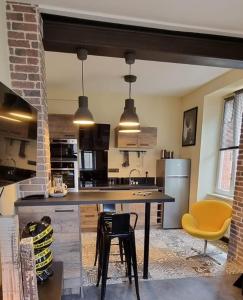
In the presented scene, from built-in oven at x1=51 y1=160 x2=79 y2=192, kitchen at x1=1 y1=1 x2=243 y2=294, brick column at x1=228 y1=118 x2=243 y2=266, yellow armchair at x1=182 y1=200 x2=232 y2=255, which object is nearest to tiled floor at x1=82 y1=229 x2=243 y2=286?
kitchen at x1=1 y1=1 x2=243 y2=294

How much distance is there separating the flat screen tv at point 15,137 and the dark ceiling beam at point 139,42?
98 centimetres

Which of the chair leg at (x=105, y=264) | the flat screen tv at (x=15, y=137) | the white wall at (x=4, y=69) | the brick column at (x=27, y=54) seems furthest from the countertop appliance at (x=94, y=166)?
the flat screen tv at (x=15, y=137)

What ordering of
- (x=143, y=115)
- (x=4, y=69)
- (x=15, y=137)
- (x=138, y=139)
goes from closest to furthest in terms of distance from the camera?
(x=15, y=137) → (x=4, y=69) → (x=138, y=139) → (x=143, y=115)

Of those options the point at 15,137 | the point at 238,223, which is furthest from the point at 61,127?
the point at 238,223

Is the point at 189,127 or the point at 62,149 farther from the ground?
the point at 189,127

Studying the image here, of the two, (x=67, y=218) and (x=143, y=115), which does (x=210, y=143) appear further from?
(x=67, y=218)

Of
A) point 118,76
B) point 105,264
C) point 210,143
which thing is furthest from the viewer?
point 210,143

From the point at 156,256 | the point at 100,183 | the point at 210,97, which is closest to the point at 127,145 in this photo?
the point at 100,183

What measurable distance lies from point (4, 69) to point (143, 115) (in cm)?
339

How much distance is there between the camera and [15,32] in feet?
6.19

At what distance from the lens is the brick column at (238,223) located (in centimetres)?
285

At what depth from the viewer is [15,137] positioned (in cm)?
128

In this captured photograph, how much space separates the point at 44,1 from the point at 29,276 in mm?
2139

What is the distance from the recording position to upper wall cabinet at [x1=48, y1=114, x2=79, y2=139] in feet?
13.3
